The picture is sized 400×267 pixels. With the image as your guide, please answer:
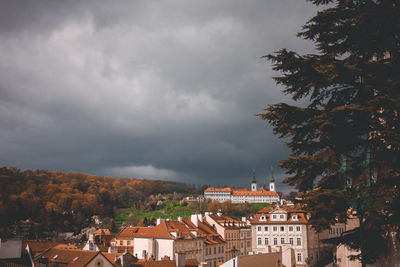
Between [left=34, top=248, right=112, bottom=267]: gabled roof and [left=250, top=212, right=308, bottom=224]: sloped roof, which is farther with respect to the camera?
[left=250, top=212, right=308, bottom=224]: sloped roof

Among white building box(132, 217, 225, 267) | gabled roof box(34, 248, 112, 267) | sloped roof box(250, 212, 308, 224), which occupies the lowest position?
white building box(132, 217, 225, 267)

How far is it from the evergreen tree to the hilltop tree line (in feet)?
329

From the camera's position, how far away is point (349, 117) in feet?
35.1

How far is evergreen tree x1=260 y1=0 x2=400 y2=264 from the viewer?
962 cm

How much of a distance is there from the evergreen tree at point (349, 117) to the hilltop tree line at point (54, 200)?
100412 millimetres

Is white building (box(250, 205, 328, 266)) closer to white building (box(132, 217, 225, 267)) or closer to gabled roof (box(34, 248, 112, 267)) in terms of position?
white building (box(132, 217, 225, 267))

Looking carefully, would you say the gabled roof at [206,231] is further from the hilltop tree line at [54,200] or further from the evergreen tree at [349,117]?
the hilltop tree line at [54,200]

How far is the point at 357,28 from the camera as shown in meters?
11.2

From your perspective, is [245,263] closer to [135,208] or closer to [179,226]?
[179,226]

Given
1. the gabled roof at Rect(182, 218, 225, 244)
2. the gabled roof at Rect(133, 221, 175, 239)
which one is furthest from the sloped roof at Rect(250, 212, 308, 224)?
the gabled roof at Rect(133, 221, 175, 239)

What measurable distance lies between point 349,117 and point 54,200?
137m

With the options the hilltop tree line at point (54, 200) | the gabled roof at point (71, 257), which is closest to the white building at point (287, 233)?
the gabled roof at point (71, 257)

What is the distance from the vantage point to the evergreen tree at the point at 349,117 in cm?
962

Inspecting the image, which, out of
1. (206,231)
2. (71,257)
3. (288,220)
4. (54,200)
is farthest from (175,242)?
(54,200)
